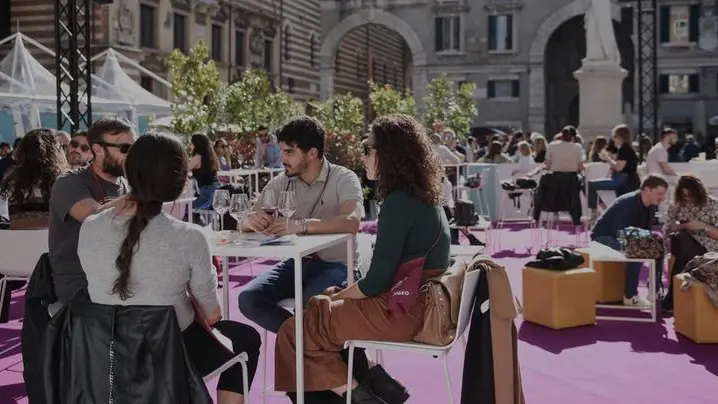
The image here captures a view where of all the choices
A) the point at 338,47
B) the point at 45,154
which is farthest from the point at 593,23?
the point at 338,47

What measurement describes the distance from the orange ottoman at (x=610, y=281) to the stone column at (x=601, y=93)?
11.8m

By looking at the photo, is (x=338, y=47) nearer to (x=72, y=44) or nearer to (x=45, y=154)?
(x=72, y=44)

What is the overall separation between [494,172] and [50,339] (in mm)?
12237

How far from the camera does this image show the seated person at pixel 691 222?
6.84 m

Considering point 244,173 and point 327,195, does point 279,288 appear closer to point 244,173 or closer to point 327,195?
point 327,195

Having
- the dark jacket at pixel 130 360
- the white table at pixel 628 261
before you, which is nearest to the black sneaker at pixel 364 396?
the dark jacket at pixel 130 360

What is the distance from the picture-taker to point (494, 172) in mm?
14875

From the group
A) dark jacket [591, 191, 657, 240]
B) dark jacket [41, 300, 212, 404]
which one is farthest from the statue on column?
dark jacket [41, 300, 212, 404]

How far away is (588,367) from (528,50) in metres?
37.0

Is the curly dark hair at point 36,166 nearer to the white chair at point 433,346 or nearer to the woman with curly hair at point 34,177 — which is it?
the woman with curly hair at point 34,177

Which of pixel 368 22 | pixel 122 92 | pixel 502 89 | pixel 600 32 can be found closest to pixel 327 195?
pixel 122 92

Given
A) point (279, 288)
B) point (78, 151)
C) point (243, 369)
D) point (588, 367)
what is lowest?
point (588, 367)

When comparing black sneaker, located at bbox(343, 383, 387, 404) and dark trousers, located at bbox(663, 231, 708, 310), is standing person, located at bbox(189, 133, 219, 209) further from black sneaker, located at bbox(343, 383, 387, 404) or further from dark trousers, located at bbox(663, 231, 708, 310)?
black sneaker, located at bbox(343, 383, 387, 404)

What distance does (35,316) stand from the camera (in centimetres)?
409
